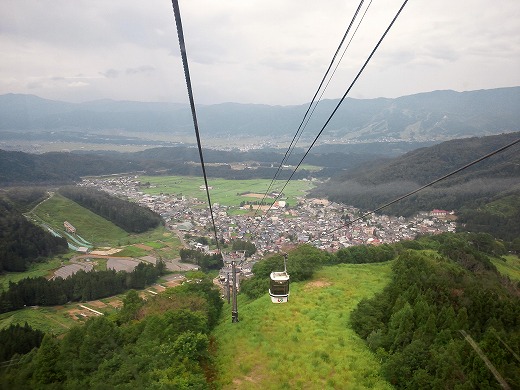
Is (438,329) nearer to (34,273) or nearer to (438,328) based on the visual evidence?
(438,328)

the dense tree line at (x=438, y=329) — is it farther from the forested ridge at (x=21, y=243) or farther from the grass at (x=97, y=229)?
the forested ridge at (x=21, y=243)

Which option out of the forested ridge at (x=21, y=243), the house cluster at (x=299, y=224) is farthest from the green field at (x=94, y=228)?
the forested ridge at (x=21, y=243)

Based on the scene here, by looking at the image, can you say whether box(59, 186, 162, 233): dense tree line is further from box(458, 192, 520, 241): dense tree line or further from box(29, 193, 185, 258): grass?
box(458, 192, 520, 241): dense tree line

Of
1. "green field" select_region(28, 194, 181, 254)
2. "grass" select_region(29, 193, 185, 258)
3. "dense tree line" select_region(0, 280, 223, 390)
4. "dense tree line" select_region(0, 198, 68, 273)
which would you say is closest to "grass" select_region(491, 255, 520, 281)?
"dense tree line" select_region(0, 280, 223, 390)

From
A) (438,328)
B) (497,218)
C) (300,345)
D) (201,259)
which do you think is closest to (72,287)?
(201,259)

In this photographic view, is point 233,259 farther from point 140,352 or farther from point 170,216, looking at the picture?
point 170,216

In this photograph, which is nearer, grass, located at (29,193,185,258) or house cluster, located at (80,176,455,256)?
house cluster, located at (80,176,455,256)
